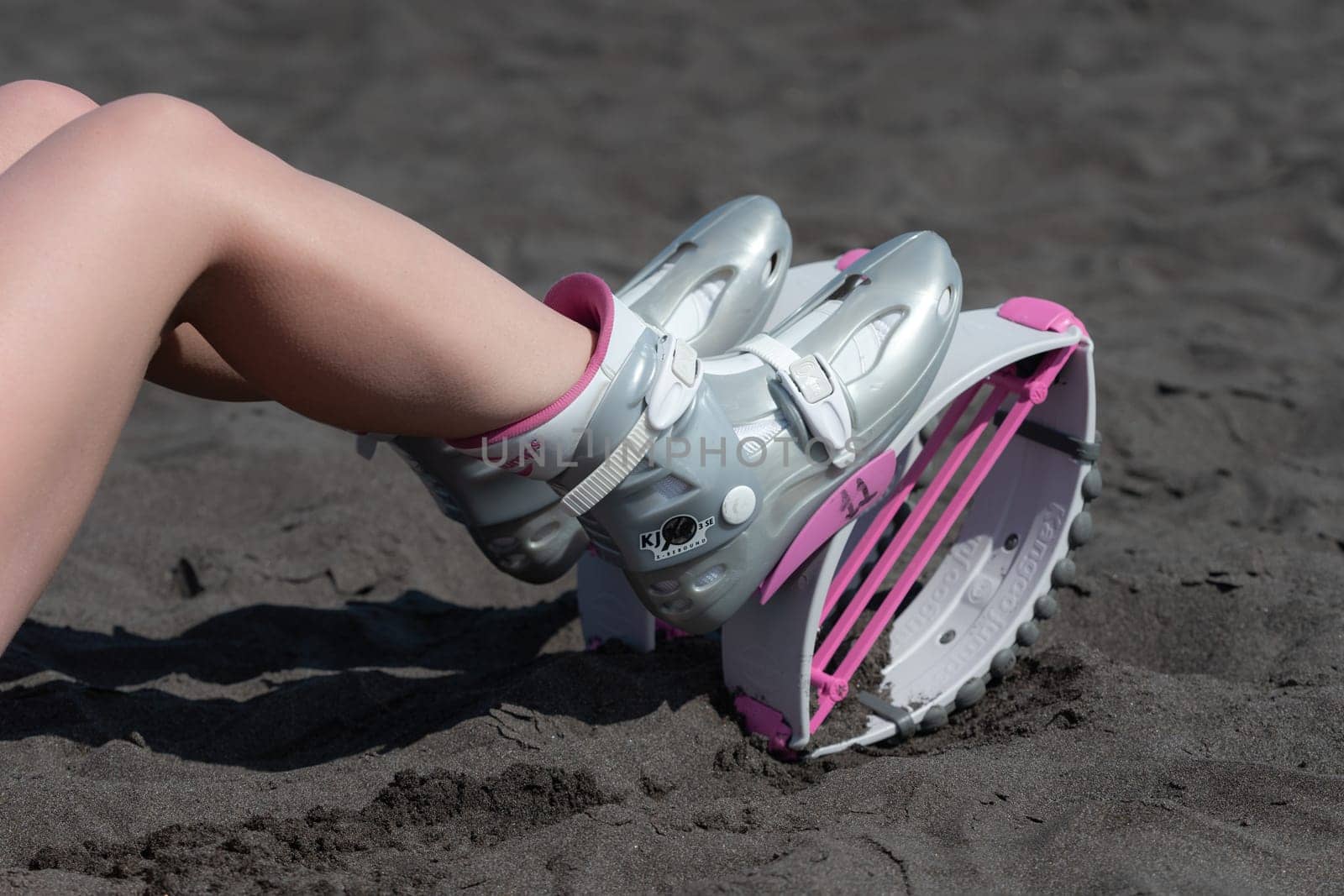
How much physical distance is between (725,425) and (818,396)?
0.40 ft

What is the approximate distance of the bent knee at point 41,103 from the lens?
4.80ft

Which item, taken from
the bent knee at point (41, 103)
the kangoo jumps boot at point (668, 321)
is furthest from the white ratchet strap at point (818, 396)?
the bent knee at point (41, 103)

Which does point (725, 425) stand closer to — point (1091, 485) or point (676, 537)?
point (676, 537)

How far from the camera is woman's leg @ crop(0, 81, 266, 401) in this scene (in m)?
1.44

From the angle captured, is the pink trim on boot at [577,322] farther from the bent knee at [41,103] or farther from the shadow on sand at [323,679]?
the bent knee at [41,103]

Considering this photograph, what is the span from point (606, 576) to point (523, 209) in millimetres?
2253

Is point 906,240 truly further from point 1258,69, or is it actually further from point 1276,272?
point 1258,69

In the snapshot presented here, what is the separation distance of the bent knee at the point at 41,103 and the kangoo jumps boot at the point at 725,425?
0.57 metres

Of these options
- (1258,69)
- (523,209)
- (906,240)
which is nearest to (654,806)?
(906,240)

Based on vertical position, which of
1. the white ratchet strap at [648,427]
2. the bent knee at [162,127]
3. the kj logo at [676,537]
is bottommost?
the kj logo at [676,537]

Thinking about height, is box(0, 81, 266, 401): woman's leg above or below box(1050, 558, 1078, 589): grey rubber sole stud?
above

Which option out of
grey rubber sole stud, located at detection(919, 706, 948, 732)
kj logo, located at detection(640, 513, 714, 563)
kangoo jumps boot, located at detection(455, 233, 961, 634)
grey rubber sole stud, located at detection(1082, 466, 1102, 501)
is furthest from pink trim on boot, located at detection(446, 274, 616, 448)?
grey rubber sole stud, located at detection(1082, 466, 1102, 501)

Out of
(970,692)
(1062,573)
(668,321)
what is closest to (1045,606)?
(1062,573)

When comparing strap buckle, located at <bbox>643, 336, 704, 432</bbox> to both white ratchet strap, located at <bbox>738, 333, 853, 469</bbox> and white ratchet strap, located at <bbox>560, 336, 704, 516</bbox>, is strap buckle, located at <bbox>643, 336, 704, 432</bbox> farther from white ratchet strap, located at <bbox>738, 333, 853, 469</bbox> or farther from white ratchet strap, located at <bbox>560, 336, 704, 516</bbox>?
white ratchet strap, located at <bbox>738, 333, 853, 469</bbox>
